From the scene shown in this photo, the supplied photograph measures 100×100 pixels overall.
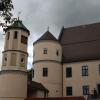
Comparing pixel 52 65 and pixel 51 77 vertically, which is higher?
pixel 52 65

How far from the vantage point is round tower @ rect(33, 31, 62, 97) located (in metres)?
40.0

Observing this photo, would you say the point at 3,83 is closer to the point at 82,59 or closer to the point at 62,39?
the point at 82,59

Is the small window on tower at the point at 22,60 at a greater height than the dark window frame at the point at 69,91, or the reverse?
the small window on tower at the point at 22,60

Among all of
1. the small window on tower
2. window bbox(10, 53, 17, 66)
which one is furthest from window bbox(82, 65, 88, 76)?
window bbox(10, 53, 17, 66)

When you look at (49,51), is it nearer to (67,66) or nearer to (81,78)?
(67,66)

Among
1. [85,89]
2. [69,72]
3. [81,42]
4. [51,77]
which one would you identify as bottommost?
[85,89]

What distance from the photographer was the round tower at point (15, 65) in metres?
33.2

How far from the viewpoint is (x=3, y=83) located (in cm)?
3350

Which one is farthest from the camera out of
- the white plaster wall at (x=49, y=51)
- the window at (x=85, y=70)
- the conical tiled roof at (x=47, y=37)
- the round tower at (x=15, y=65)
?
the conical tiled roof at (x=47, y=37)

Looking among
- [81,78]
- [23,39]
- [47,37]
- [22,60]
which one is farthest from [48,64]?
[23,39]

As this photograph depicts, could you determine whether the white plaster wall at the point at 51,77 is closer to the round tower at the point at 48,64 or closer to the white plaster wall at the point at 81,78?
the round tower at the point at 48,64

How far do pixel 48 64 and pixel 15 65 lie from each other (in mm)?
7552

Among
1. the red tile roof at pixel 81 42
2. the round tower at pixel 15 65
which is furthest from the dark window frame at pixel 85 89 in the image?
the round tower at pixel 15 65

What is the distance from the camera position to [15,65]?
34469 mm
